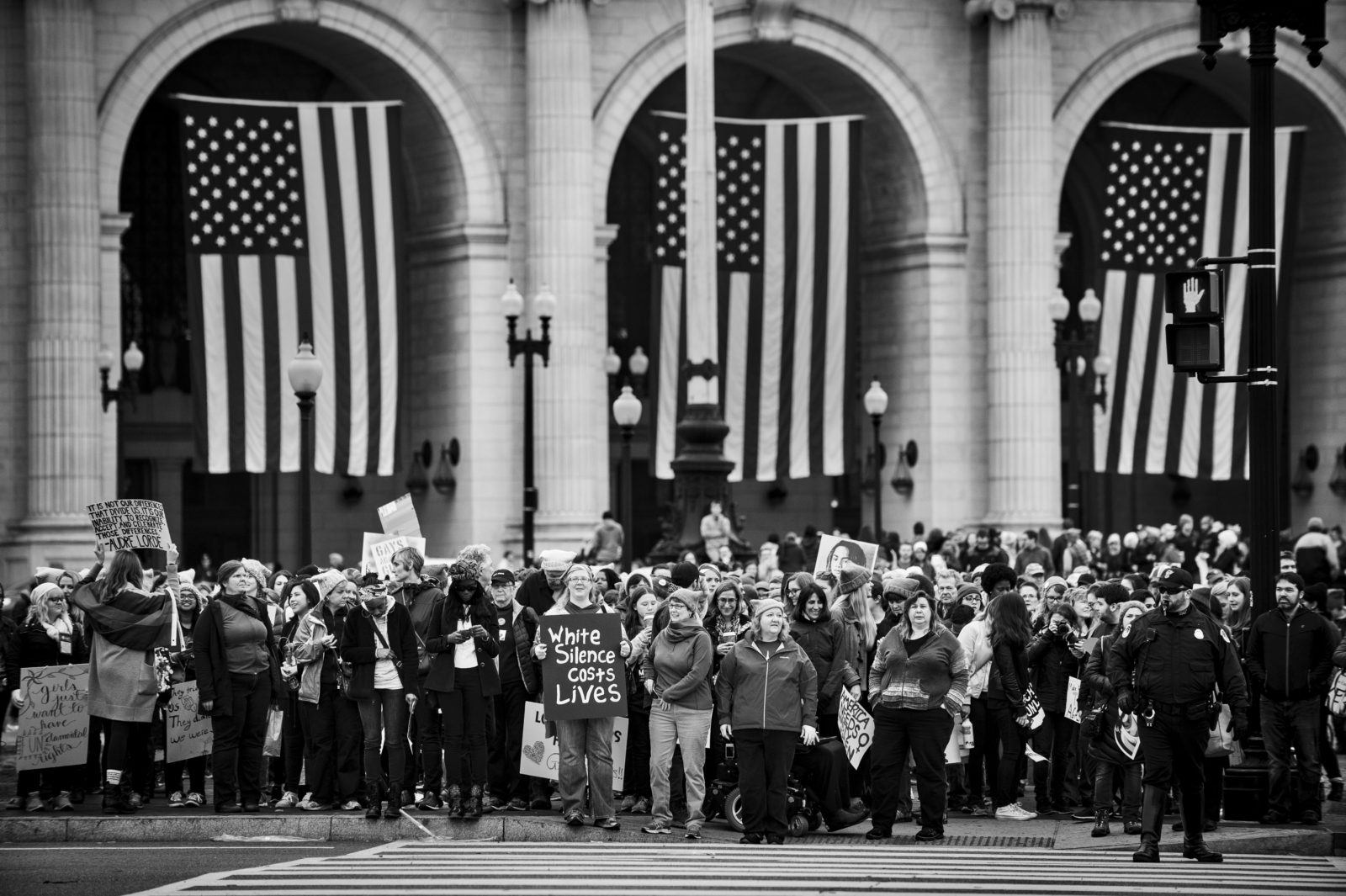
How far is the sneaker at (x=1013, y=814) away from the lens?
703 inches

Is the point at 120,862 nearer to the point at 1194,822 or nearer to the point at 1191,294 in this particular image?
the point at 1194,822

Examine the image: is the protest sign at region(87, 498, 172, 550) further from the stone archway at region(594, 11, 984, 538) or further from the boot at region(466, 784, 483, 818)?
the stone archway at region(594, 11, 984, 538)

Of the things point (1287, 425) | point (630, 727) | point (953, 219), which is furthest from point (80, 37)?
point (1287, 425)

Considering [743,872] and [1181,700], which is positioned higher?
[1181,700]

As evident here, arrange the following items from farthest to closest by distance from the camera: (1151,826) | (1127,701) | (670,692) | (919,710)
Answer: (670,692) → (919,710) → (1127,701) → (1151,826)

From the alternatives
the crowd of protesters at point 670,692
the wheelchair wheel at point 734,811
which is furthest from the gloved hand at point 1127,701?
the wheelchair wheel at point 734,811

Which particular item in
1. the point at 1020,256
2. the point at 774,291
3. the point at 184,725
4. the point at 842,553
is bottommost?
the point at 184,725

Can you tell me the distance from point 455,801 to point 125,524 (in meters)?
4.07

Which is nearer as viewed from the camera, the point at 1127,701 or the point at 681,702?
the point at 1127,701

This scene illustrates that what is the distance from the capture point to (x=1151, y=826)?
50.5ft

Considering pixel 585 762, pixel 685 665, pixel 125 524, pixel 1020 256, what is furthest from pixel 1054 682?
pixel 1020 256

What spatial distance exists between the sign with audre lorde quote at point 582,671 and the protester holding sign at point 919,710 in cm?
196

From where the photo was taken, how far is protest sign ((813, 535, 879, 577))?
2220 centimetres

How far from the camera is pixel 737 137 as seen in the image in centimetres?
3984
